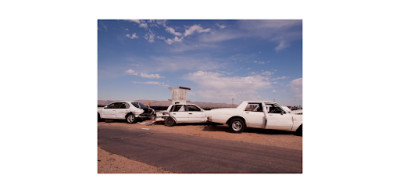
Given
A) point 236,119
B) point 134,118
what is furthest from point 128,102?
point 236,119

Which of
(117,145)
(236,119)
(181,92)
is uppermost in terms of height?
(181,92)

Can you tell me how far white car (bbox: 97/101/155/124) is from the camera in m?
10.4

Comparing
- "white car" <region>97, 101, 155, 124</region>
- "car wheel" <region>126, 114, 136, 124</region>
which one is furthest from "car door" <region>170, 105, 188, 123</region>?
"car wheel" <region>126, 114, 136, 124</region>

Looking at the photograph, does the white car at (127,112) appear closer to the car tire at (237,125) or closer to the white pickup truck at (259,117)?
the white pickup truck at (259,117)

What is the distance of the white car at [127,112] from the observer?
10.4 m

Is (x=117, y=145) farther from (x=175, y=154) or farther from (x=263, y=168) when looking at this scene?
(x=263, y=168)

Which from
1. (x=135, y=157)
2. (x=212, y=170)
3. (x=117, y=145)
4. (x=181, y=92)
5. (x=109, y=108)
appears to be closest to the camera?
(x=212, y=170)

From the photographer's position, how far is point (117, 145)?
5113 millimetres

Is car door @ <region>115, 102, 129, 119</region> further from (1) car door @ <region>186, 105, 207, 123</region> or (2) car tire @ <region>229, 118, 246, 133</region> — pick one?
(2) car tire @ <region>229, 118, 246, 133</region>

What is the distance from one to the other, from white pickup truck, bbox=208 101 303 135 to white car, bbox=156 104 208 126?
192 cm

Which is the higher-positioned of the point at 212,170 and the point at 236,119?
the point at 236,119

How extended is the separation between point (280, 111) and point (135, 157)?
6.12 m

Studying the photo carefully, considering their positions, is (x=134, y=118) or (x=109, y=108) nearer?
(x=134, y=118)

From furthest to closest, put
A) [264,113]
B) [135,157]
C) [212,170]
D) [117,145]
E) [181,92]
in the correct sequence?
[181,92]
[264,113]
[117,145]
[135,157]
[212,170]
